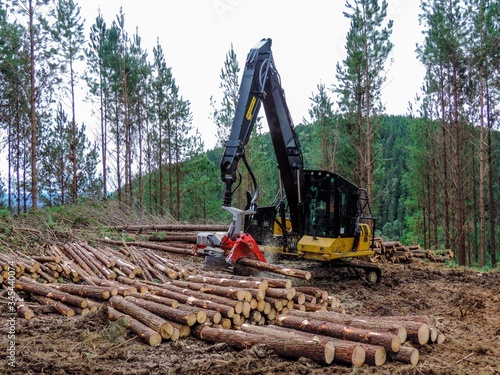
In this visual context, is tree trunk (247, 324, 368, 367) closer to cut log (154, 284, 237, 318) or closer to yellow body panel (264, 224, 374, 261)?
cut log (154, 284, 237, 318)

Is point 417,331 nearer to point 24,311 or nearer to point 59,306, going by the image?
point 59,306

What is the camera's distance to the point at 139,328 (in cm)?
609

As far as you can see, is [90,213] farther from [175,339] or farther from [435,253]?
[435,253]

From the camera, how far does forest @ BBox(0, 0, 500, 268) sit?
19.4 metres

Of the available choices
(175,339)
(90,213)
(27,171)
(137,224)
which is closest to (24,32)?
(90,213)

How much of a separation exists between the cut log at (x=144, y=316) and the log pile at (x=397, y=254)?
→ 10485 mm

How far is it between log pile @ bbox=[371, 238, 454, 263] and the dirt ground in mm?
7218

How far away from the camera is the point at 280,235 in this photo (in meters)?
11.1

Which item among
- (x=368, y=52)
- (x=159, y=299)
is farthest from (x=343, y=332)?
(x=368, y=52)

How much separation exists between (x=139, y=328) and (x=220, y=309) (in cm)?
114

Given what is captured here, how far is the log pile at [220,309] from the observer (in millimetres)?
5073

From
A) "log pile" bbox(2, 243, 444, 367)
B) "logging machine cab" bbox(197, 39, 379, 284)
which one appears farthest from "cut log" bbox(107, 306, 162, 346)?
"logging machine cab" bbox(197, 39, 379, 284)

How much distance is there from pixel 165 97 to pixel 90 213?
14.8 metres

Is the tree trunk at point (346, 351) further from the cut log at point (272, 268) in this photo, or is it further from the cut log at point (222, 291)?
the cut log at point (272, 268)
